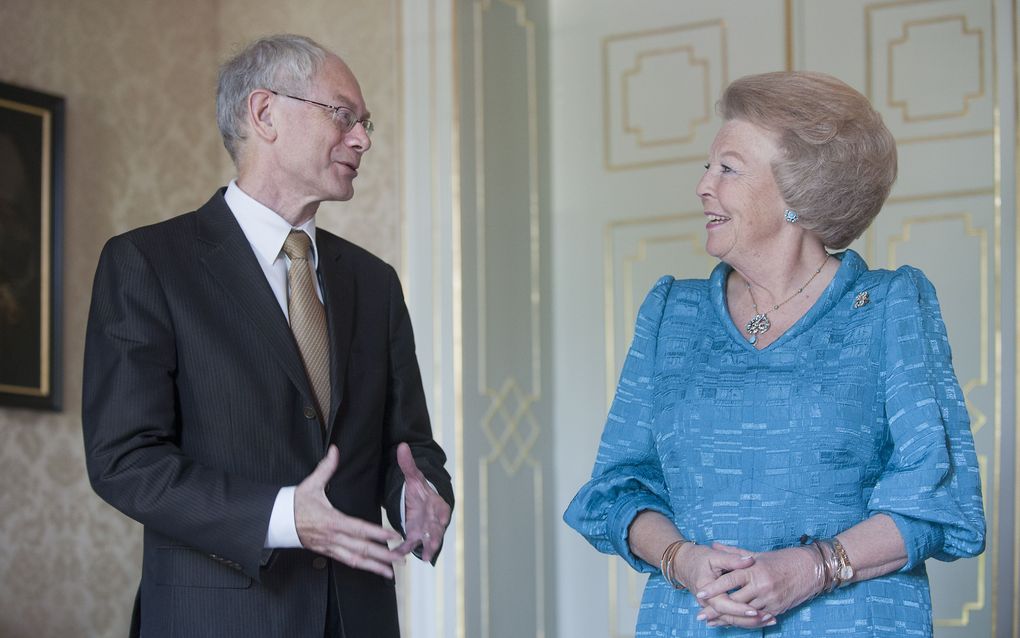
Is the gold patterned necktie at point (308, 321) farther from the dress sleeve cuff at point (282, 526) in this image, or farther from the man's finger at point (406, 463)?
the dress sleeve cuff at point (282, 526)

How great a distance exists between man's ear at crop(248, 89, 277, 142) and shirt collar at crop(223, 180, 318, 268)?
5.6 inches

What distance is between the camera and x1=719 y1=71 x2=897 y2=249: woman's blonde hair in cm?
262

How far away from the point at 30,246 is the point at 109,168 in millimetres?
512

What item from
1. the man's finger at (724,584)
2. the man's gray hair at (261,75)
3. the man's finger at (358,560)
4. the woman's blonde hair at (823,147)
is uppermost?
the man's gray hair at (261,75)

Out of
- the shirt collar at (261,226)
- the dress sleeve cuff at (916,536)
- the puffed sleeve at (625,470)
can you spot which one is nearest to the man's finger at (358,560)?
the puffed sleeve at (625,470)

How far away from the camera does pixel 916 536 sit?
7.89ft

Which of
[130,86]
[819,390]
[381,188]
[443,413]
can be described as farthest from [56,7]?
[819,390]

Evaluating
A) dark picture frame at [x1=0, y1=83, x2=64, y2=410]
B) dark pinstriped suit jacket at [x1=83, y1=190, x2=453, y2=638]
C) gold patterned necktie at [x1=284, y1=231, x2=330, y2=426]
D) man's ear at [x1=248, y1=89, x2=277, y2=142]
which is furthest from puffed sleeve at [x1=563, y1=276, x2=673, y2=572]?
dark picture frame at [x1=0, y1=83, x2=64, y2=410]

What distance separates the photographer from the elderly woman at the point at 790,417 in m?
2.41

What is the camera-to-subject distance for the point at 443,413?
16.3 ft

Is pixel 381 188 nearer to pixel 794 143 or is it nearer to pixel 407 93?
pixel 407 93

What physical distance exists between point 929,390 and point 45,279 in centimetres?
315

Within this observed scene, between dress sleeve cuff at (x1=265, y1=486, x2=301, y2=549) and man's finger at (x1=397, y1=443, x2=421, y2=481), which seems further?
man's finger at (x1=397, y1=443, x2=421, y2=481)

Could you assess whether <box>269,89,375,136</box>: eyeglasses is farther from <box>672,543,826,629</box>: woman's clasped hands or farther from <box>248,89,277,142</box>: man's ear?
<box>672,543,826,629</box>: woman's clasped hands
